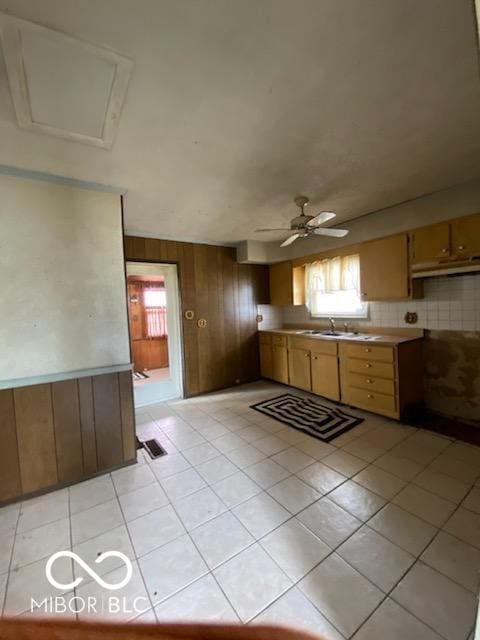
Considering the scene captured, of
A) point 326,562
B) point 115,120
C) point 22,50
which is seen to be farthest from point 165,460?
point 22,50

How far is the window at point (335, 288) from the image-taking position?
3670mm

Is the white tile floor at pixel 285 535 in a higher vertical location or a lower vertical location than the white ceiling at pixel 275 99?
lower

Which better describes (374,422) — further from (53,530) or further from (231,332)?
(53,530)

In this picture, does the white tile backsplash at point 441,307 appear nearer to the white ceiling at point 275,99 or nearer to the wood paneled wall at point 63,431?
the white ceiling at point 275,99

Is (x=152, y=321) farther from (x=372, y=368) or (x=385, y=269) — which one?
(x=385, y=269)

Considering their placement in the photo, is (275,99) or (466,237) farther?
(466,237)

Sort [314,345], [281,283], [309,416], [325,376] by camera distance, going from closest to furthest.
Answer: [309,416]
[325,376]
[314,345]
[281,283]

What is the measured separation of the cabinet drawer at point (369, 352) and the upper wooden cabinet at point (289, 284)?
4.66 ft

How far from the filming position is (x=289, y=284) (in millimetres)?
4422

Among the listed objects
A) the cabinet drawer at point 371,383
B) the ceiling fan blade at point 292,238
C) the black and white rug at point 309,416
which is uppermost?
the ceiling fan blade at point 292,238

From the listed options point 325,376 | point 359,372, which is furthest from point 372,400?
point 325,376

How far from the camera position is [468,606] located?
113 centimetres

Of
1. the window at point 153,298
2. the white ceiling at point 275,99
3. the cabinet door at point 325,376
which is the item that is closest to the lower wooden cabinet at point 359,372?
the cabinet door at point 325,376

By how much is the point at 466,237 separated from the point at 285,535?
2940mm
